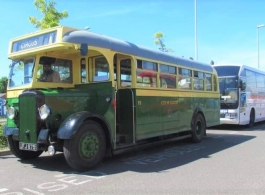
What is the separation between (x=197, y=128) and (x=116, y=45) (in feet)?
17.0

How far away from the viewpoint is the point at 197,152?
919cm

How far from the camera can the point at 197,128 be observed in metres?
11.5

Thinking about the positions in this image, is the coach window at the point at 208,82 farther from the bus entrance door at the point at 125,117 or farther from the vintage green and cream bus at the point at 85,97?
the bus entrance door at the point at 125,117

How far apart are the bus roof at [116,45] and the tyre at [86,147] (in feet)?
5.96

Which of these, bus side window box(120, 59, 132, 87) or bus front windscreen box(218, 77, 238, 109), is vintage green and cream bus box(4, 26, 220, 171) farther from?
bus front windscreen box(218, 77, 238, 109)

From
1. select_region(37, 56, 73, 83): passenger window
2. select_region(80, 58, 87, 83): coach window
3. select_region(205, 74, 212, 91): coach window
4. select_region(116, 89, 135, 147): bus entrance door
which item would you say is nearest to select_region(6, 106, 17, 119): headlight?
select_region(37, 56, 73, 83): passenger window

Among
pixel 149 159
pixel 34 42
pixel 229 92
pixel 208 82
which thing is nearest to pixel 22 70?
pixel 34 42

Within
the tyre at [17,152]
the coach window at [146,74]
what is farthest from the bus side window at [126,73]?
the tyre at [17,152]

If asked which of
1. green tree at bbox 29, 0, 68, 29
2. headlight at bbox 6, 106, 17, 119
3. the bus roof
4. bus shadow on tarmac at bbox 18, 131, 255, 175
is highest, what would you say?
green tree at bbox 29, 0, 68, 29

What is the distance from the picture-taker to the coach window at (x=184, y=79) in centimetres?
1038

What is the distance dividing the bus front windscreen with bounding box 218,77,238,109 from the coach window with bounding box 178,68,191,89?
17.9 ft

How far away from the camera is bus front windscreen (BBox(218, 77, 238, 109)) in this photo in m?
15.5

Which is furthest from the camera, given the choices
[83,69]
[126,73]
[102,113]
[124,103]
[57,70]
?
[126,73]

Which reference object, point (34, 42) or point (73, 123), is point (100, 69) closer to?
point (34, 42)
